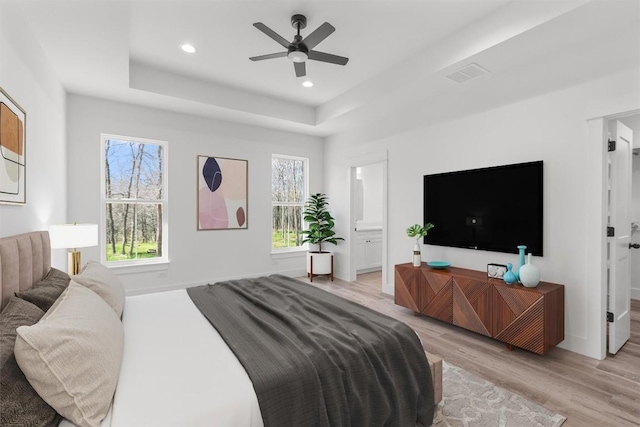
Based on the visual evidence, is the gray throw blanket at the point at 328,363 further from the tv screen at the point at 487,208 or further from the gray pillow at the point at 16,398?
the tv screen at the point at 487,208

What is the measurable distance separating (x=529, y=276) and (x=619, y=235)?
0.92 m

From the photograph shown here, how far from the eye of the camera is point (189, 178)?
466 centimetres

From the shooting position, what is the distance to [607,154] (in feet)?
8.80

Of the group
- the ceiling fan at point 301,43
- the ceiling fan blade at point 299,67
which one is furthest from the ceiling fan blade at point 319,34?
the ceiling fan blade at point 299,67

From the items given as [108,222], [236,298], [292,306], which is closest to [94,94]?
[108,222]

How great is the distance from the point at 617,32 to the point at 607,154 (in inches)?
37.1

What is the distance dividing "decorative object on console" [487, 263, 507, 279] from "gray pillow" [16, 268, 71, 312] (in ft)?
11.4

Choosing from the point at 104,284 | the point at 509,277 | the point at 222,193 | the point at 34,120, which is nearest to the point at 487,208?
the point at 509,277

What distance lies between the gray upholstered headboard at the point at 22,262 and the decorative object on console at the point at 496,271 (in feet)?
12.0

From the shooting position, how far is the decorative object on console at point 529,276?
2.77m

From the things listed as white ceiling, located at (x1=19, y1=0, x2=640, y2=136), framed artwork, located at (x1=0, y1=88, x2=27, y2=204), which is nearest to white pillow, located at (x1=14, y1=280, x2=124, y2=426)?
framed artwork, located at (x1=0, y1=88, x2=27, y2=204)

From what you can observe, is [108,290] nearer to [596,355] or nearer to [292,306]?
[292,306]

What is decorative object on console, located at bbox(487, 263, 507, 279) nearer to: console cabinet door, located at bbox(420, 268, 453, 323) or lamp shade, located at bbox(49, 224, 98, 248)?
console cabinet door, located at bbox(420, 268, 453, 323)

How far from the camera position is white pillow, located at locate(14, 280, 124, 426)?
1.05 metres
